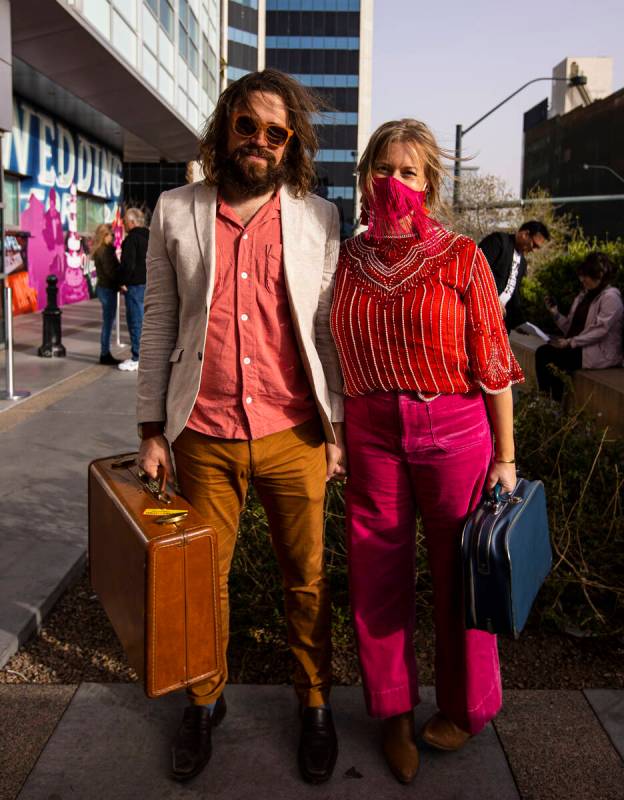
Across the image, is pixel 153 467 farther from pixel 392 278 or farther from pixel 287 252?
pixel 392 278

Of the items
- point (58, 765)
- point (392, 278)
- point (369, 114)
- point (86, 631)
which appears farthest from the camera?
point (369, 114)

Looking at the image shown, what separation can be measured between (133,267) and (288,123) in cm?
768

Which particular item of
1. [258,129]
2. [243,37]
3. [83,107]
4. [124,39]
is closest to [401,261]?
[258,129]

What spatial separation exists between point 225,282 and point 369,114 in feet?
298

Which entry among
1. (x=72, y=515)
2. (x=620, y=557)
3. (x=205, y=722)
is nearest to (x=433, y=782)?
(x=205, y=722)

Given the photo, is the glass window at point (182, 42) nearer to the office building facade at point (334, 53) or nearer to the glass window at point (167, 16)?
the glass window at point (167, 16)

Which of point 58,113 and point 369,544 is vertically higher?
point 58,113

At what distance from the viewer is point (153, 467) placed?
8.06 ft

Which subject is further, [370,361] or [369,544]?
[369,544]

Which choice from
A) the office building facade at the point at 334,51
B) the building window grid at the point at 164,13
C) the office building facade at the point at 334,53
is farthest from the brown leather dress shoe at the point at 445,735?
the office building facade at the point at 334,51

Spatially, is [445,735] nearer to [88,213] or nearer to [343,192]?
[88,213]

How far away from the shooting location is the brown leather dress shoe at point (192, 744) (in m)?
2.38

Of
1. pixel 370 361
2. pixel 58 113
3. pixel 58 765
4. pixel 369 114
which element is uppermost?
pixel 369 114

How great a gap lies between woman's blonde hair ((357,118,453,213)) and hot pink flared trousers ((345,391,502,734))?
63cm
